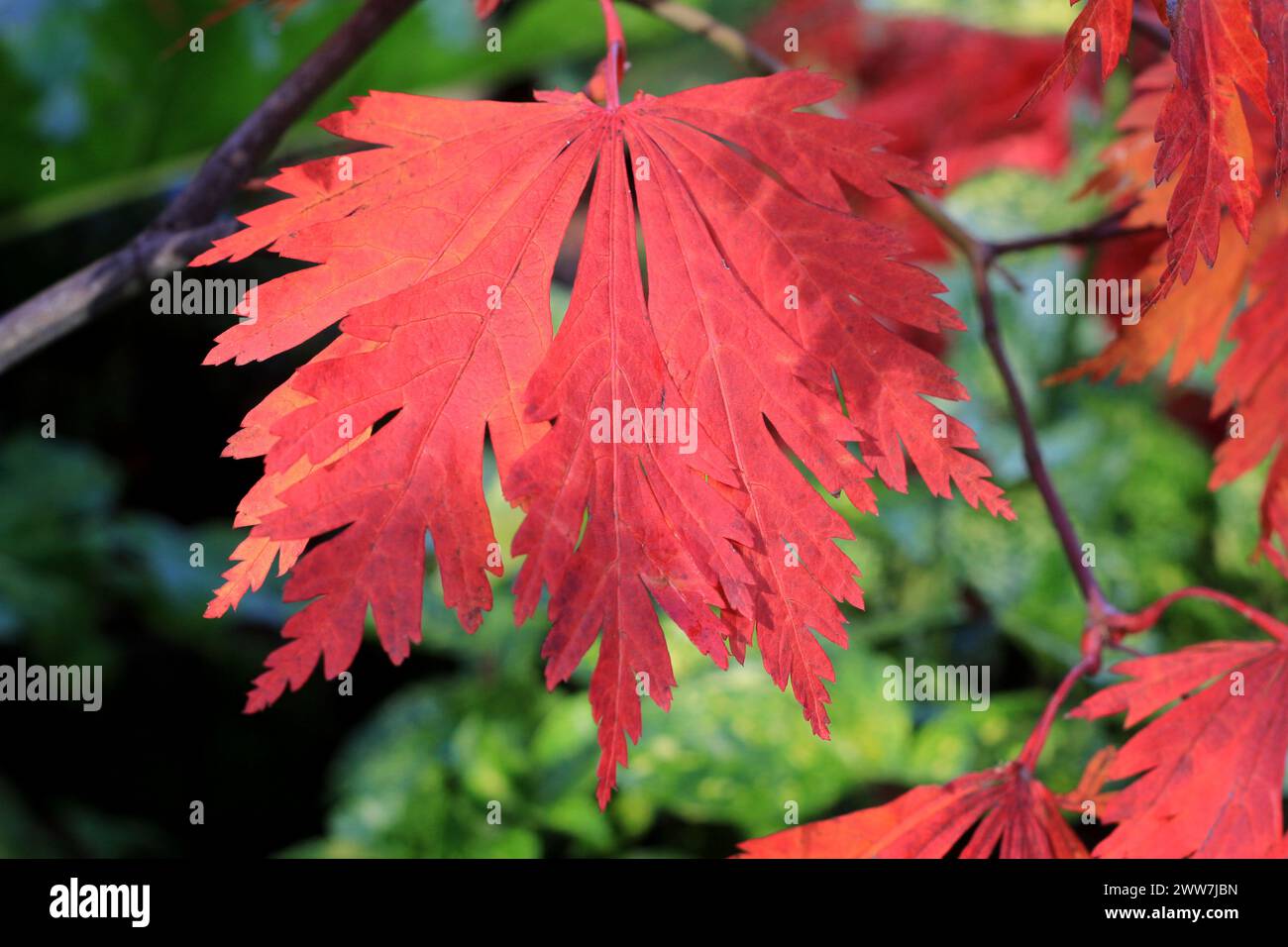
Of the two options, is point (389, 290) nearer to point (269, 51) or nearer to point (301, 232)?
point (301, 232)

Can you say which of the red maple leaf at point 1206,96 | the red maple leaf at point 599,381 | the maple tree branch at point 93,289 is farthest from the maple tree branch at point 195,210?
the red maple leaf at point 1206,96

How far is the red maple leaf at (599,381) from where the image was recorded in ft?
1.33

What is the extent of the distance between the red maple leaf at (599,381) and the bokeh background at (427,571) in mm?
749

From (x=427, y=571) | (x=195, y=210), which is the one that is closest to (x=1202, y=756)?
(x=195, y=210)

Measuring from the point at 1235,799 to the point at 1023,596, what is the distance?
808 mm

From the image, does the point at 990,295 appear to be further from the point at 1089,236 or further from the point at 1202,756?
the point at 1202,756

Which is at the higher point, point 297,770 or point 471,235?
point 471,235

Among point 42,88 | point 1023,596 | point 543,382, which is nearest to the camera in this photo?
point 543,382

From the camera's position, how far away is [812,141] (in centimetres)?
44

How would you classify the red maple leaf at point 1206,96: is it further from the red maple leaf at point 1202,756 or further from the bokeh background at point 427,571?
the bokeh background at point 427,571

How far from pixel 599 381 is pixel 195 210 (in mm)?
275
